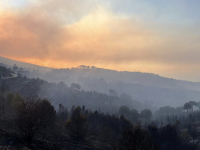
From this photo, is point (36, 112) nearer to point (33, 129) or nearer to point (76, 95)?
point (33, 129)

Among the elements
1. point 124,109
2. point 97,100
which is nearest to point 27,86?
point 97,100

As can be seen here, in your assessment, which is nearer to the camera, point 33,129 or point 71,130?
point 33,129

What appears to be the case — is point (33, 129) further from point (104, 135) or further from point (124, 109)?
point (124, 109)

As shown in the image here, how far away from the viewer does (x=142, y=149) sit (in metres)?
19.9

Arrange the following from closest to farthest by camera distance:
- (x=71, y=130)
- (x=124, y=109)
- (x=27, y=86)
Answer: (x=71, y=130) < (x=124, y=109) < (x=27, y=86)

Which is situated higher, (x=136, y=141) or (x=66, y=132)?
(x=136, y=141)

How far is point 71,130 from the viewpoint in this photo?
40938mm

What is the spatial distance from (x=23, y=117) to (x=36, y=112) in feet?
5.75

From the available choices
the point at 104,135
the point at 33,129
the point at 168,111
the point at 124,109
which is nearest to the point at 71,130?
the point at 104,135

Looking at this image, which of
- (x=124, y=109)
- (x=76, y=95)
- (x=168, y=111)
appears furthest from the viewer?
(x=76, y=95)

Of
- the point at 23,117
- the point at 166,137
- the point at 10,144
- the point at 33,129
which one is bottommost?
the point at 166,137

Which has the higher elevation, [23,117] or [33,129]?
[23,117]

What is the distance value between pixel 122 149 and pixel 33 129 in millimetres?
13695

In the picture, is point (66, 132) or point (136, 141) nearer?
point (136, 141)
